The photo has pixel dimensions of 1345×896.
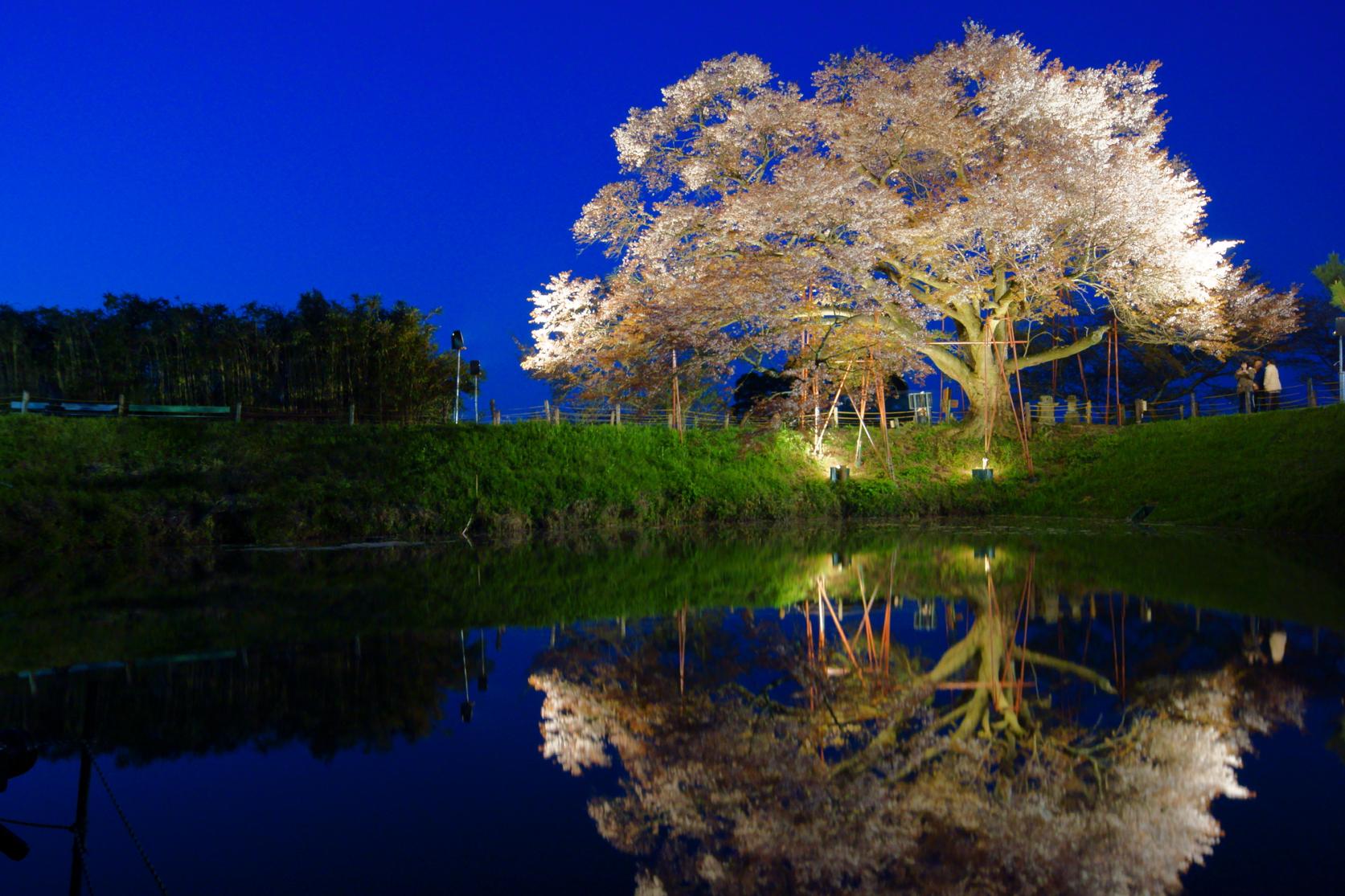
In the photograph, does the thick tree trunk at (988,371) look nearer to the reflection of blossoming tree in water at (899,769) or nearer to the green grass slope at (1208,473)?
the green grass slope at (1208,473)

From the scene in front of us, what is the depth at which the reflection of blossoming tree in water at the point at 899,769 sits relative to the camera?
10.00 ft

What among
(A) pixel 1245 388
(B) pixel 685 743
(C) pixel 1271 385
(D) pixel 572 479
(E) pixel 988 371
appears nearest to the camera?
(B) pixel 685 743

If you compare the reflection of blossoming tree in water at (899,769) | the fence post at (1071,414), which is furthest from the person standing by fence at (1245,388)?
the reflection of blossoming tree in water at (899,769)

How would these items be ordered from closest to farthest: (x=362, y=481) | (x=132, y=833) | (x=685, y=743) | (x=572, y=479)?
(x=132, y=833)
(x=685, y=743)
(x=362, y=481)
(x=572, y=479)

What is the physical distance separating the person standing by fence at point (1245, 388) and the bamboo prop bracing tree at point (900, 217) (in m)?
1.02

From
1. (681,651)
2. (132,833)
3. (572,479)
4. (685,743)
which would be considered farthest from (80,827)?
(572,479)

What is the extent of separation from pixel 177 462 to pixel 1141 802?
18.3 metres

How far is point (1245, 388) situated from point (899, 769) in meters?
22.3

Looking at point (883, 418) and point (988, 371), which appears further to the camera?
point (988, 371)

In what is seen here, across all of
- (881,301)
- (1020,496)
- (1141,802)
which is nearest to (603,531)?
(881,301)

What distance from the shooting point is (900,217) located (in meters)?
19.3

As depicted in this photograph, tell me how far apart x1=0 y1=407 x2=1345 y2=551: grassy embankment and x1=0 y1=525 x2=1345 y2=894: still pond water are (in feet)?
24.8

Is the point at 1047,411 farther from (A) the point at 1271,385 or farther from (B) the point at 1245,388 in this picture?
(A) the point at 1271,385

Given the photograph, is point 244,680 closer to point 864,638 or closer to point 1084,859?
point 864,638
